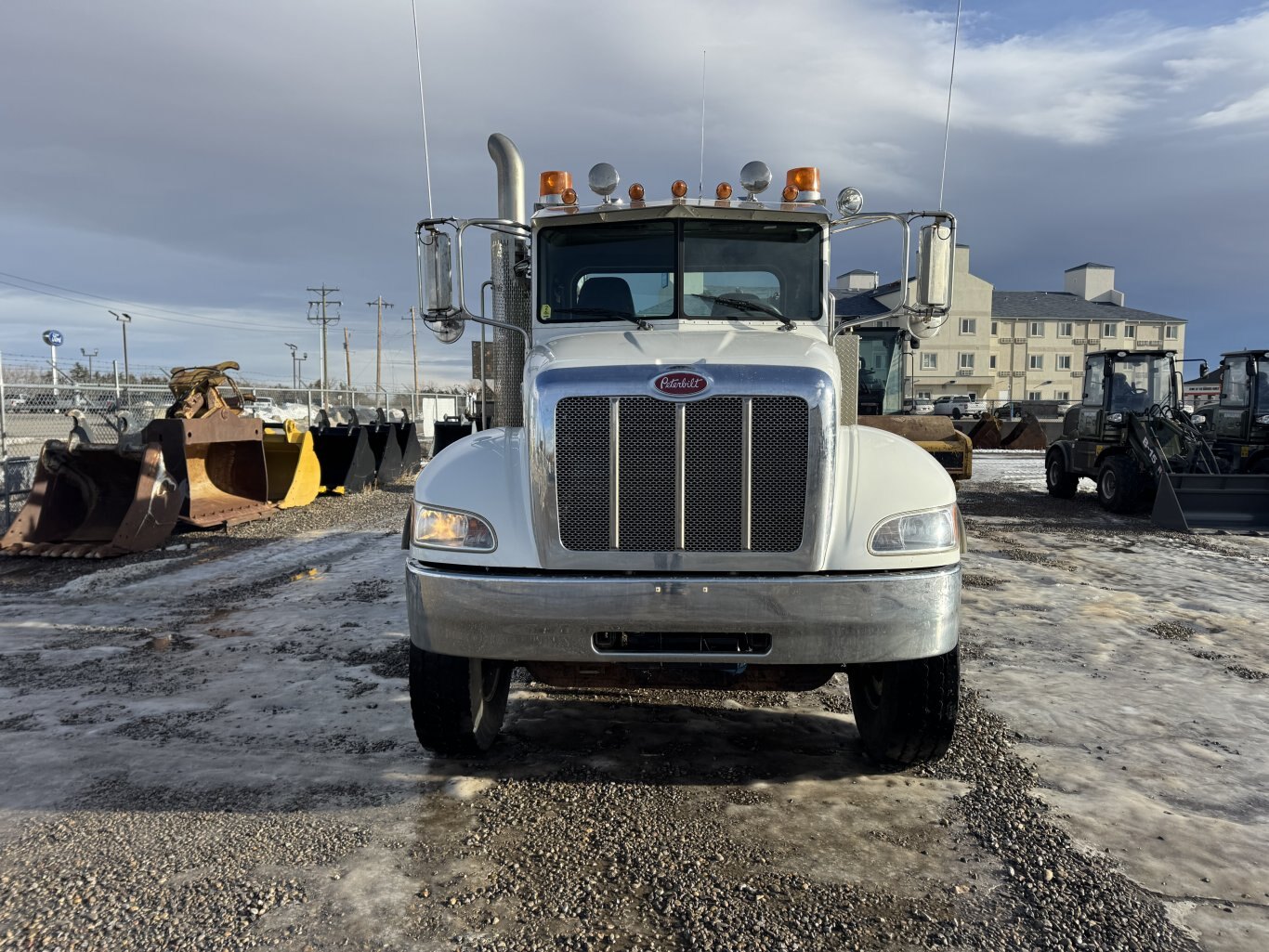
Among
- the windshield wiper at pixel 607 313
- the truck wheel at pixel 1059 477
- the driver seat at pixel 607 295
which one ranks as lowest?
the truck wheel at pixel 1059 477

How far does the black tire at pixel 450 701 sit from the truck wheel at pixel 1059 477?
545 inches

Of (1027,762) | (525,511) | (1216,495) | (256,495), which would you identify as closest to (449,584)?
(525,511)

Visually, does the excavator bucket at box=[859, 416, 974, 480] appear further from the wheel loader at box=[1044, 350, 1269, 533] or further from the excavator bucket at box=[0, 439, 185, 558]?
the excavator bucket at box=[0, 439, 185, 558]

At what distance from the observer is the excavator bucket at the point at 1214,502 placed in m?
11.0

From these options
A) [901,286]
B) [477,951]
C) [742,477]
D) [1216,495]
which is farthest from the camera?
[1216,495]

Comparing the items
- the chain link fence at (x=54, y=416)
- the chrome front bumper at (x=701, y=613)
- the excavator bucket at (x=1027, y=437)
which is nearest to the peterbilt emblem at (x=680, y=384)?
the chrome front bumper at (x=701, y=613)

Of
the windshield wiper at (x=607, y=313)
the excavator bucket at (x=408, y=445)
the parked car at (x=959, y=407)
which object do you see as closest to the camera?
the windshield wiper at (x=607, y=313)

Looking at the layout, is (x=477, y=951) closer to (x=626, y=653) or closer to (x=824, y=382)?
(x=626, y=653)

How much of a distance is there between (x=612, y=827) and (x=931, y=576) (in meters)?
1.50

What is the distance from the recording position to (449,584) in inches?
119

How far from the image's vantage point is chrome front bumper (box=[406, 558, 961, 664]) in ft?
9.66

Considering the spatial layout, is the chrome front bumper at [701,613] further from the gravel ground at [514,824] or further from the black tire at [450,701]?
the gravel ground at [514,824]

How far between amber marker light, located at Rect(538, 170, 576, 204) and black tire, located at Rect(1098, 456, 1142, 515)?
11.4m

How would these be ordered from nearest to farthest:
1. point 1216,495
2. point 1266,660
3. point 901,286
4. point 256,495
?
point 901,286, point 1266,660, point 256,495, point 1216,495
